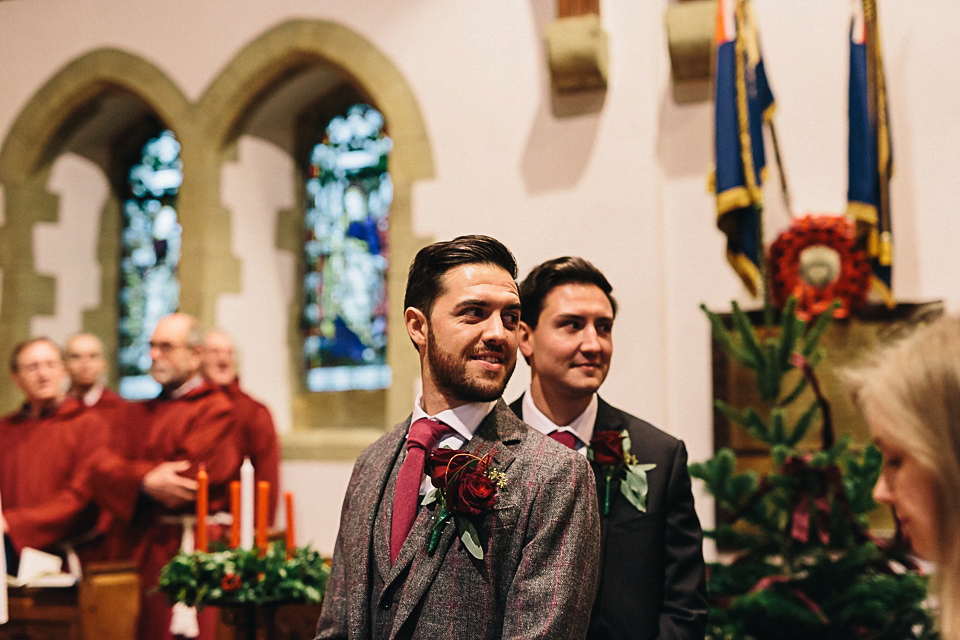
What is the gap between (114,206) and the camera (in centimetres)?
726

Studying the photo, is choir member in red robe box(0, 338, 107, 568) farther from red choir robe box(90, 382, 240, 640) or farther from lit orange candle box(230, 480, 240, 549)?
lit orange candle box(230, 480, 240, 549)

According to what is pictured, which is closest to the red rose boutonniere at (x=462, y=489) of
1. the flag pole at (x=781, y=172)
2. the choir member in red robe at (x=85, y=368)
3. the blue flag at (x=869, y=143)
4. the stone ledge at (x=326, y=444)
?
the blue flag at (x=869, y=143)

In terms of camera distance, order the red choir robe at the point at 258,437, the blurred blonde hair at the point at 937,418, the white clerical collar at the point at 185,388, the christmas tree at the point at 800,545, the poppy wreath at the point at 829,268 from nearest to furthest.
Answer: the blurred blonde hair at the point at 937,418, the christmas tree at the point at 800,545, the poppy wreath at the point at 829,268, the white clerical collar at the point at 185,388, the red choir robe at the point at 258,437

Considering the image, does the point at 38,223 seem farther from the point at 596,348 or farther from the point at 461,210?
the point at 596,348

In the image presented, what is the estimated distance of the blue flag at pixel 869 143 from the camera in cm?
429

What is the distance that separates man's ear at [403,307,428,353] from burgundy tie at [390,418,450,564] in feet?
0.55

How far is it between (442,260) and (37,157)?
229 inches

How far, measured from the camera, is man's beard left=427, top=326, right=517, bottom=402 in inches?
76.0

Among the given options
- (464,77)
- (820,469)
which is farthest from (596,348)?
(464,77)

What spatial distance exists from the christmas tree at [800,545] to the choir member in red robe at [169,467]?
2.33m

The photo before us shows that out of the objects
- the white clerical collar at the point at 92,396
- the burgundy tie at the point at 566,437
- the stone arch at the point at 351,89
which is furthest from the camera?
the white clerical collar at the point at 92,396

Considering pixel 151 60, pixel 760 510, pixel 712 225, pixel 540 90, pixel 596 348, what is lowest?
pixel 760 510

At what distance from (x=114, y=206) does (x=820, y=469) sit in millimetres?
5688

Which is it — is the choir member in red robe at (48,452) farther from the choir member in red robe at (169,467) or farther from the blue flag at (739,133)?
the blue flag at (739,133)
